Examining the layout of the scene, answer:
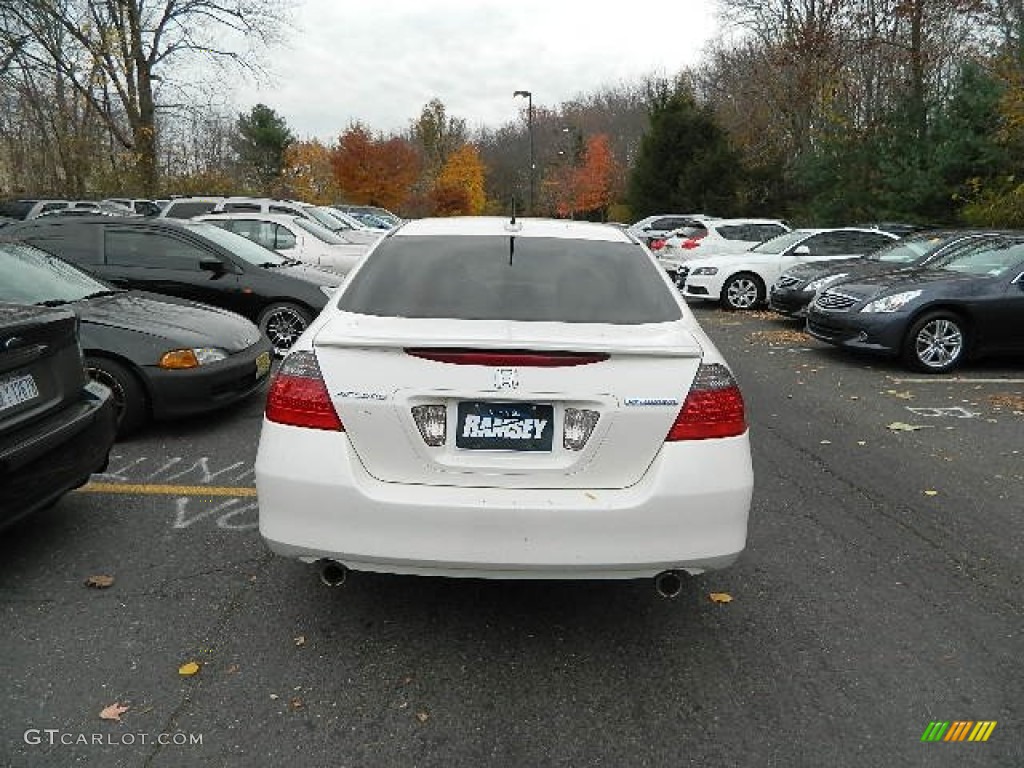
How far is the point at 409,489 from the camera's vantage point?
276 centimetres

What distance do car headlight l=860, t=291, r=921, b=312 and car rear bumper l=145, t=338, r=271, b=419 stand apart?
6553 millimetres

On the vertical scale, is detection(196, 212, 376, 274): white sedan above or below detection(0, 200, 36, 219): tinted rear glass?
above

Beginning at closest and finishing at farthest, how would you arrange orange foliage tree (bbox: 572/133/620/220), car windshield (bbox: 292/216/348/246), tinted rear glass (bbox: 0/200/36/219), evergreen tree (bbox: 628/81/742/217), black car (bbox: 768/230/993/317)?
black car (bbox: 768/230/993/317) < car windshield (bbox: 292/216/348/246) < tinted rear glass (bbox: 0/200/36/219) < evergreen tree (bbox: 628/81/742/217) < orange foliage tree (bbox: 572/133/620/220)

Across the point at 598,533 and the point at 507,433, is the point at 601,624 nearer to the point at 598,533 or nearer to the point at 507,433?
the point at 598,533

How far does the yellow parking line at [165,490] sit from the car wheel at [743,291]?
1128 centimetres

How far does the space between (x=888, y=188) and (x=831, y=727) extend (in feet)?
81.1

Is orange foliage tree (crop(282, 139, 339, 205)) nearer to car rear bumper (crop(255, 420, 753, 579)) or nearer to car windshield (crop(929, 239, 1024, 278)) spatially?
car windshield (crop(929, 239, 1024, 278))

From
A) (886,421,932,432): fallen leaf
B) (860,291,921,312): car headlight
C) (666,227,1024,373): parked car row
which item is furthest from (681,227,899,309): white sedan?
(886,421,932,432): fallen leaf

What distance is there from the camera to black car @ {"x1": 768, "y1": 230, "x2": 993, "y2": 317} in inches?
416

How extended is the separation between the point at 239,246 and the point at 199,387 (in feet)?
13.6

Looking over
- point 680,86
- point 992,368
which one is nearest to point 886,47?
point 680,86

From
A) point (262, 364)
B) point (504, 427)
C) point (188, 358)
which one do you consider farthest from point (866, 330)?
point (504, 427)

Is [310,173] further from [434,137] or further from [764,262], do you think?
[764,262]

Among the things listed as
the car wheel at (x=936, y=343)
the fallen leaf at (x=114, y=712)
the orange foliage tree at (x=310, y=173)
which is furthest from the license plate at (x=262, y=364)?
the orange foliage tree at (x=310, y=173)
